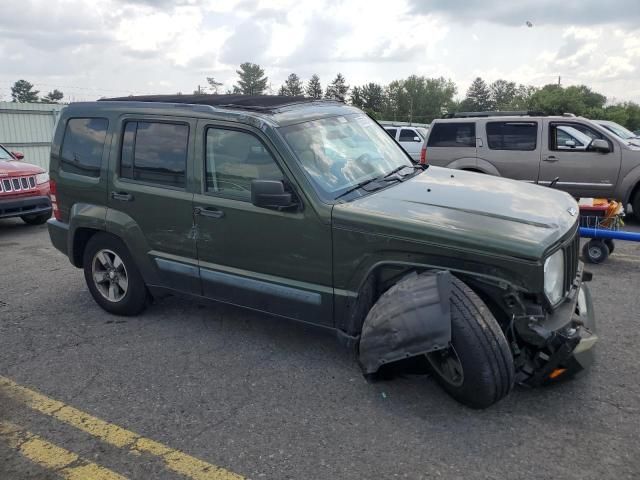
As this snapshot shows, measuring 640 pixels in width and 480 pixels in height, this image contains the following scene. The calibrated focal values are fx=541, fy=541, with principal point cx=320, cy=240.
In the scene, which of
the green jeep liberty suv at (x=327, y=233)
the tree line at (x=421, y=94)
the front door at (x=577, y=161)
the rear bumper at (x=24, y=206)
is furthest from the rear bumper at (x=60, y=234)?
the tree line at (x=421, y=94)

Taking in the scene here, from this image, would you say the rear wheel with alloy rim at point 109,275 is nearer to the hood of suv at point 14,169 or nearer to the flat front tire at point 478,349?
the flat front tire at point 478,349

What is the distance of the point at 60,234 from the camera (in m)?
5.10

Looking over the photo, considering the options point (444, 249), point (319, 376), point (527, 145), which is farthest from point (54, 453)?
point (527, 145)

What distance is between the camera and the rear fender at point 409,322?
3.02 m

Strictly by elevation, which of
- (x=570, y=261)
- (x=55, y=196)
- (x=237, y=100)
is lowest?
(x=570, y=261)

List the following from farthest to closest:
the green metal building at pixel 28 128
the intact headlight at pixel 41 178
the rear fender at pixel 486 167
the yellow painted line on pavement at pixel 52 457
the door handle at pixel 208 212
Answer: the green metal building at pixel 28 128
the rear fender at pixel 486 167
the intact headlight at pixel 41 178
the door handle at pixel 208 212
the yellow painted line on pavement at pixel 52 457

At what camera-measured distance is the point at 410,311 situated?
309 cm

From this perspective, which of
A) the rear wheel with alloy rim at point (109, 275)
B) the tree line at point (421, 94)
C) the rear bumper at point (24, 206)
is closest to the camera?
the rear wheel with alloy rim at point (109, 275)

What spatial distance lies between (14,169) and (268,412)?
761 centimetres

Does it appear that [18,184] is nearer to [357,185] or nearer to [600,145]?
[357,185]

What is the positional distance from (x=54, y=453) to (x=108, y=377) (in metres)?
0.88

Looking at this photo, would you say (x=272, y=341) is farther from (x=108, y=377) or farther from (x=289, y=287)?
(x=108, y=377)

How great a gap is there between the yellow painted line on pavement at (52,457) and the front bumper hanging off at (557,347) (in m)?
2.34

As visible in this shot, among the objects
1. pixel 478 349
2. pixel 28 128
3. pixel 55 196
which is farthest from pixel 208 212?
pixel 28 128
